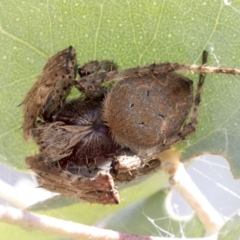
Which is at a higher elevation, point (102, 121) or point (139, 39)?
point (139, 39)

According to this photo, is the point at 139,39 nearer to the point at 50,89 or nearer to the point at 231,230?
the point at 50,89

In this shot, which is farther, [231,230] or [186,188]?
[186,188]

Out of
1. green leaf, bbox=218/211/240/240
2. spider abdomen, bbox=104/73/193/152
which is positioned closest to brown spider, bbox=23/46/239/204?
spider abdomen, bbox=104/73/193/152

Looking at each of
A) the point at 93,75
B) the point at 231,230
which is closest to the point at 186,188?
the point at 231,230

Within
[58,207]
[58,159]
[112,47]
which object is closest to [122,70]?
[112,47]

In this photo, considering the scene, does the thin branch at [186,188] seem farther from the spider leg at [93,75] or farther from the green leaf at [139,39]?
the spider leg at [93,75]

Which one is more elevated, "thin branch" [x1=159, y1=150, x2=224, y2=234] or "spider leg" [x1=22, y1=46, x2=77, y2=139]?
"spider leg" [x1=22, y1=46, x2=77, y2=139]

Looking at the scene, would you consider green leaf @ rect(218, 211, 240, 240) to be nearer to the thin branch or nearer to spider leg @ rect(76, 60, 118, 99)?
the thin branch
